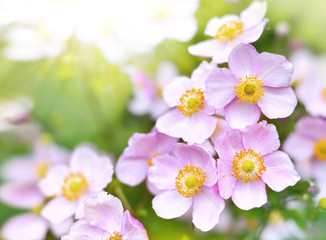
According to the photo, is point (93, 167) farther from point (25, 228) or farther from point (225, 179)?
point (25, 228)

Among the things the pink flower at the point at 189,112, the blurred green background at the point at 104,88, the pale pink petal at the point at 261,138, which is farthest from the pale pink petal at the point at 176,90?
the blurred green background at the point at 104,88

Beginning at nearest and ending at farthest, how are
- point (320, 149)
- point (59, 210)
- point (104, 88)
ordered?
point (59, 210), point (320, 149), point (104, 88)

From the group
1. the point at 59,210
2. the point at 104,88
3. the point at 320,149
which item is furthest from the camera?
the point at 104,88

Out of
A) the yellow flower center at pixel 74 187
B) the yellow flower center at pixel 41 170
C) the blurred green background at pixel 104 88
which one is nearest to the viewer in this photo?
the yellow flower center at pixel 74 187

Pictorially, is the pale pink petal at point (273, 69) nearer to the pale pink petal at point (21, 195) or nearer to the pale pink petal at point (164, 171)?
the pale pink petal at point (164, 171)

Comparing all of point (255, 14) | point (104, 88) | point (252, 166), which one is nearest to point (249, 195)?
point (252, 166)

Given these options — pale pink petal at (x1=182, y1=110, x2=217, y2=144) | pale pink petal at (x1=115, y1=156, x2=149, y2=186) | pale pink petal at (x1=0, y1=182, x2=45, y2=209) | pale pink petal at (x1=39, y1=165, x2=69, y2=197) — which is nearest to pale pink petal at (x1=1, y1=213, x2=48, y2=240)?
pale pink petal at (x1=0, y1=182, x2=45, y2=209)
